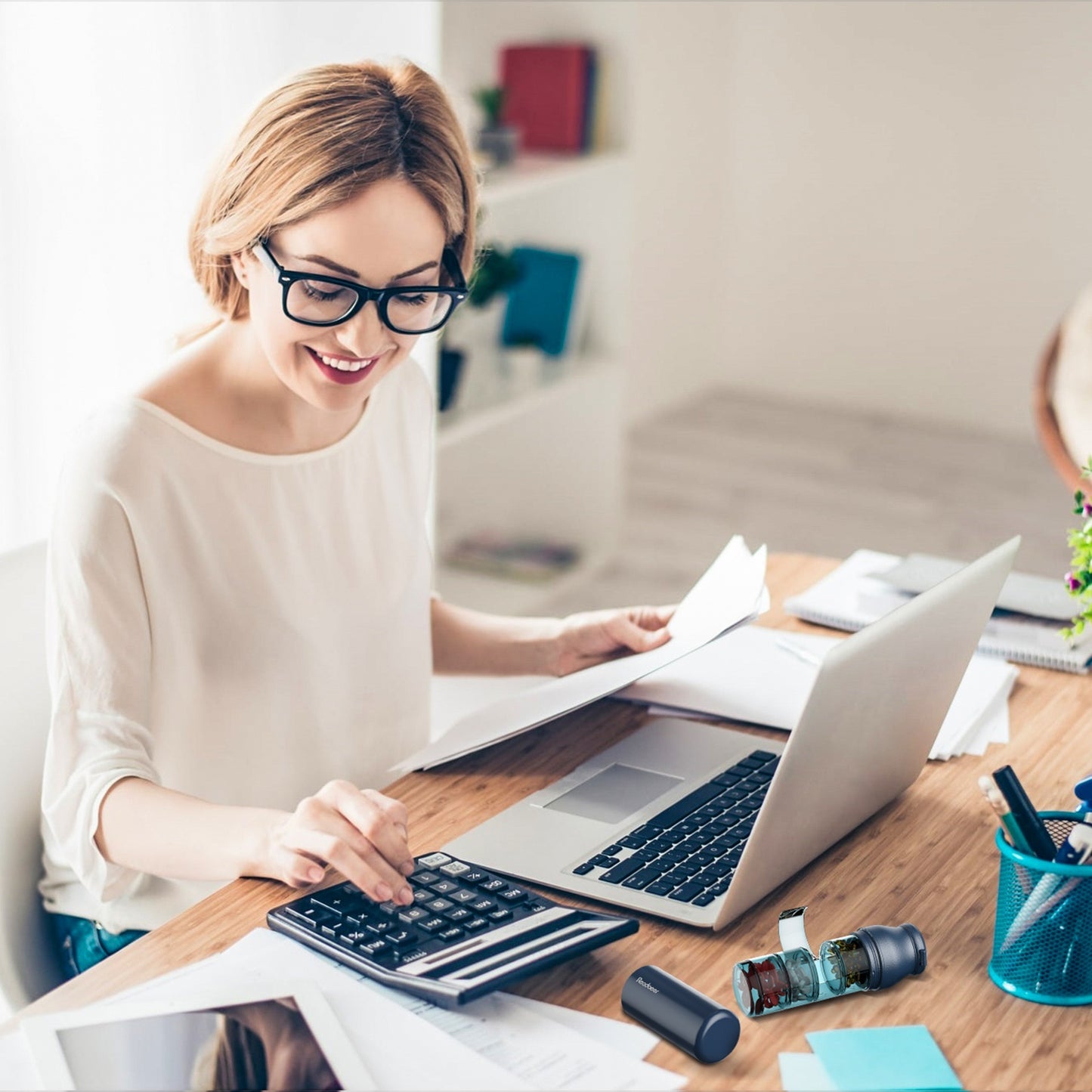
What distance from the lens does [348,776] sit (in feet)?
4.81

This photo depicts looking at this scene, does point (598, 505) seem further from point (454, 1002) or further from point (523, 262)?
point (454, 1002)

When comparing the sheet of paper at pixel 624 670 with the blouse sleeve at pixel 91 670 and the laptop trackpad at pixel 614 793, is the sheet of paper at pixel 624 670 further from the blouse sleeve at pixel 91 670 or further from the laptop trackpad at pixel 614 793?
the blouse sleeve at pixel 91 670

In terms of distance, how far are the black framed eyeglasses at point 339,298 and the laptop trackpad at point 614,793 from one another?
15.9 inches

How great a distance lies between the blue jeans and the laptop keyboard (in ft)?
1.46

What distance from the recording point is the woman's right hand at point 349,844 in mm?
978

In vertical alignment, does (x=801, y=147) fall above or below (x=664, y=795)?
above

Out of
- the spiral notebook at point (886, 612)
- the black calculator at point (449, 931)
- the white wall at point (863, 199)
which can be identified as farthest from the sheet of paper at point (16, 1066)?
the white wall at point (863, 199)

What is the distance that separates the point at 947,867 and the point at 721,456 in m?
3.74

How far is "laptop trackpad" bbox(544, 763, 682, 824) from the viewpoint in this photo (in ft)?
3.79

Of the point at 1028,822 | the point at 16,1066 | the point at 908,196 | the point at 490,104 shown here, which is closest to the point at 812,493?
the point at 908,196

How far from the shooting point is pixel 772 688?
4.53ft

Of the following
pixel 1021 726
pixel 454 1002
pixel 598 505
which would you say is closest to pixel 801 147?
pixel 598 505

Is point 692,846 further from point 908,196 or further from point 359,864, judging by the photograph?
point 908,196

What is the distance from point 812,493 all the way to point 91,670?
3472 mm
